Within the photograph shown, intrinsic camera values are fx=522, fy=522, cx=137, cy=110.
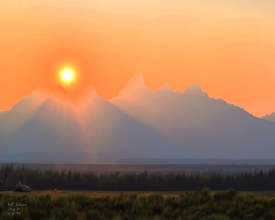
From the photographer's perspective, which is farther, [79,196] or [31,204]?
[79,196]

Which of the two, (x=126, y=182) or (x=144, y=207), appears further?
(x=126, y=182)

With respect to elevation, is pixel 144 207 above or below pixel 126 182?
above

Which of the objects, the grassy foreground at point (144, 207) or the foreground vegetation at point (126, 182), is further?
the foreground vegetation at point (126, 182)

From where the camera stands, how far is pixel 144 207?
2756 cm

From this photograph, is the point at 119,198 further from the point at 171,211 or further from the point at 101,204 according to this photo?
the point at 171,211

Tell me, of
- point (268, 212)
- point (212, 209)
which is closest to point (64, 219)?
point (212, 209)

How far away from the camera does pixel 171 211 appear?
26906 millimetres

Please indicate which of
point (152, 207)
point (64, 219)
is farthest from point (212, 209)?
point (64, 219)

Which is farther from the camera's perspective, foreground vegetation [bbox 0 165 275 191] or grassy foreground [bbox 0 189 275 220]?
foreground vegetation [bbox 0 165 275 191]

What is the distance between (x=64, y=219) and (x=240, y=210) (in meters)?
8.83

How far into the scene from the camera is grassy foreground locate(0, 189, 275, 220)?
84.6ft

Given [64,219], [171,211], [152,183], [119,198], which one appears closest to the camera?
[64,219]

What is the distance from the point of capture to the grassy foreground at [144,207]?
2580 centimetres

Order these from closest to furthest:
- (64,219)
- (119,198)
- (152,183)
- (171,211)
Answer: (64,219), (171,211), (119,198), (152,183)
